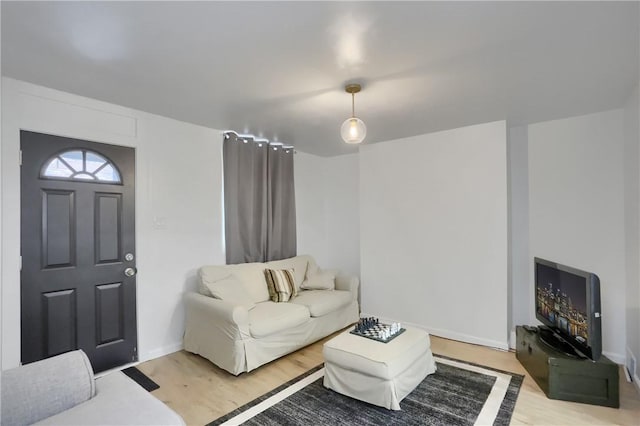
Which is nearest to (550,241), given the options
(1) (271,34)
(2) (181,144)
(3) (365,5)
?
(3) (365,5)

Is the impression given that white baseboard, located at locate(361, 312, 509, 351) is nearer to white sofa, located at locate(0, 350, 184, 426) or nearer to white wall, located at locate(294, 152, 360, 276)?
white wall, located at locate(294, 152, 360, 276)

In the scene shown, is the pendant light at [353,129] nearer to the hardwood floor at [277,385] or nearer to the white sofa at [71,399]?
the white sofa at [71,399]

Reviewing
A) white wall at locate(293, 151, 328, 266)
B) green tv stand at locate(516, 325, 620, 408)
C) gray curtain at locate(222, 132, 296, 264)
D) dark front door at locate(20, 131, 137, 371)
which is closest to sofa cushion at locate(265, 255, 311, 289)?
gray curtain at locate(222, 132, 296, 264)

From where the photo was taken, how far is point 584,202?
3119 mm

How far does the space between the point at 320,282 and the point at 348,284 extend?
37 centimetres

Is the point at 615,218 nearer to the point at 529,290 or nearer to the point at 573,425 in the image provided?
the point at 529,290

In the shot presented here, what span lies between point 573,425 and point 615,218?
6.62ft

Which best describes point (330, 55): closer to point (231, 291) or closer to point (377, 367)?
point (377, 367)

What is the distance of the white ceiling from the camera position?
5.16ft

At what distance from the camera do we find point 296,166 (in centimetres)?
464

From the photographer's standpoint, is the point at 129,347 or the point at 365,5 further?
the point at 129,347

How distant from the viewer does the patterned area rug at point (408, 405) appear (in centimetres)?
212

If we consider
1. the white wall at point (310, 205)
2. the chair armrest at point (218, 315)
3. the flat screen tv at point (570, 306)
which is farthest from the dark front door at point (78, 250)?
the flat screen tv at point (570, 306)

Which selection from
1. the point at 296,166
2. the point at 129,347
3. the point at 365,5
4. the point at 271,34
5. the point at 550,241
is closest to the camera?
the point at 365,5
